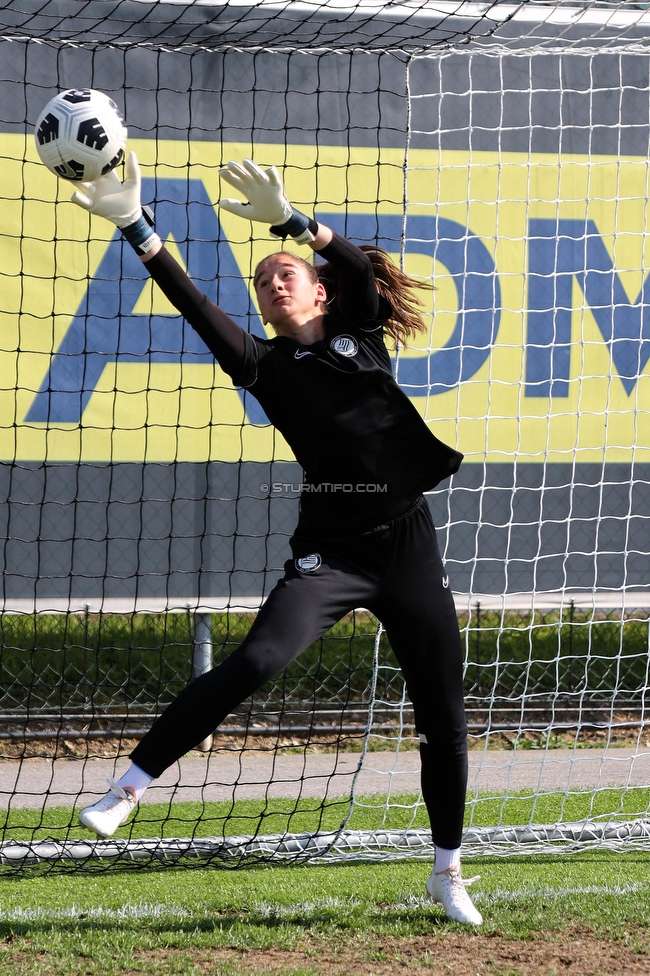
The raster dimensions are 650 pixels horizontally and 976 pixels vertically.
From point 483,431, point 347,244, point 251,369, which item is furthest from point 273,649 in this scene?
point 483,431

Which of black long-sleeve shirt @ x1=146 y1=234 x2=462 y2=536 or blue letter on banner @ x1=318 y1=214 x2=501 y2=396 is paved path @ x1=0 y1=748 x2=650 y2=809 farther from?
blue letter on banner @ x1=318 y1=214 x2=501 y2=396

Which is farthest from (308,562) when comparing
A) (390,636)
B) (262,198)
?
(262,198)

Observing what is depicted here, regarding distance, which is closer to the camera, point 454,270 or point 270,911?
point 270,911

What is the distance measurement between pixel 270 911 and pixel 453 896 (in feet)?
2.06

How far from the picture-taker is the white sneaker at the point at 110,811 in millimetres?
2781

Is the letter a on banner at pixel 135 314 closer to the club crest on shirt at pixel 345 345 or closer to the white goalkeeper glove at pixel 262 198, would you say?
the club crest on shirt at pixel 345 345

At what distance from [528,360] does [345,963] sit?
480cm

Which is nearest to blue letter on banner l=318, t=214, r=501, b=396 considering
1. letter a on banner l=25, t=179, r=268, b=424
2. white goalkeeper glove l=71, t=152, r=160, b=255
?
letter a on banner l=25, t=179, r=268, b=424

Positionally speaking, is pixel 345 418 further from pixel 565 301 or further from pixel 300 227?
pixel 565 301

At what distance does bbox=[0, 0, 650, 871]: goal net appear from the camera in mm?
6438

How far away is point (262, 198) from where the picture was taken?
303 cm

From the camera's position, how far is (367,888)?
12.4 feet

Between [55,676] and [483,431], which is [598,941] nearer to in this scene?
[483,431]

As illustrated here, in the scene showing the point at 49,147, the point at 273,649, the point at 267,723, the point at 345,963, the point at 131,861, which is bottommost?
the point at 267,723
